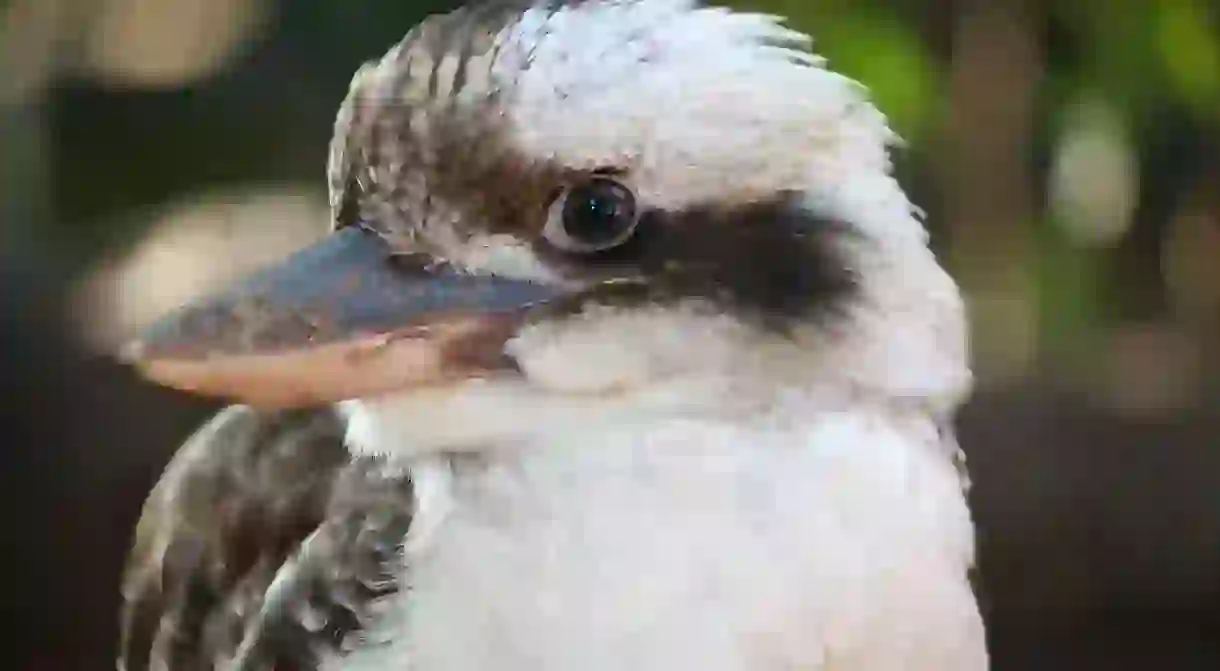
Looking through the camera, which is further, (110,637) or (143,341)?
(110,637)

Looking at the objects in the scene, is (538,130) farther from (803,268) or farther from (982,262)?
(982,262)

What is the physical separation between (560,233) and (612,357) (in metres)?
0.04

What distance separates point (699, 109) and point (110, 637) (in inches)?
19.3

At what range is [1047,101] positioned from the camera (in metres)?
0.69

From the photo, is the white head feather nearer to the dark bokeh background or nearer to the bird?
the bird

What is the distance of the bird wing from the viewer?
15.7 inches

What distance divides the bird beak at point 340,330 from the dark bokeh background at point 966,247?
0.75ft

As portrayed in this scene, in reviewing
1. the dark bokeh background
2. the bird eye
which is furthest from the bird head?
the dark bokeh background

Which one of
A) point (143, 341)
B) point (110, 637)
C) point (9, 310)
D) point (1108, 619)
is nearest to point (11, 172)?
point (9, 310)

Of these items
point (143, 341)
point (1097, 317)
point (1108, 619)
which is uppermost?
point (143, 341)

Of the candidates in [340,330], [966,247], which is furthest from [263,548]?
[966,247]

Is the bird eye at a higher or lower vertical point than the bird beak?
higher

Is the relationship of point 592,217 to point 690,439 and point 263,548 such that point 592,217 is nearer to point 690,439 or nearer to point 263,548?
point 690,439

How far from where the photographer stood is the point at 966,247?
0.67m
